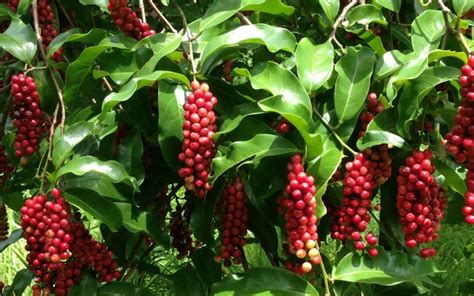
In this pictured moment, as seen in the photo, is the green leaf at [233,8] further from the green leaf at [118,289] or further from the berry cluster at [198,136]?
the green leaf at [118,289]

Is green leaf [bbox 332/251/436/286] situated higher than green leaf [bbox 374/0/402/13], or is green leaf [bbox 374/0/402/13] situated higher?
green leaf [bbox 374/0/402/13]

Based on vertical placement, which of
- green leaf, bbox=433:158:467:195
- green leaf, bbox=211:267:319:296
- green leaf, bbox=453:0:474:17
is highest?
green leaf, bbox=453:0:474:17

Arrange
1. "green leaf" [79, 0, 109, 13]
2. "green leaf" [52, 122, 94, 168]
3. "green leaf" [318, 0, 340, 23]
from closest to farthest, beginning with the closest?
"green leaf" [52, 122, 94, 168] → "green leaf" [318, 0, 340, 23] → "green leaf" [79, 0, 109, 13]

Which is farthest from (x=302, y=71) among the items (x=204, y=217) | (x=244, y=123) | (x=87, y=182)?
(x=87, y=182)

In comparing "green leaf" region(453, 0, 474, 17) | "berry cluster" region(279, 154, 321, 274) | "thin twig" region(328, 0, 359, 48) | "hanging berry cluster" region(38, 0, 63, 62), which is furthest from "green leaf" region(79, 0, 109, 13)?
"green leaf" region(453, 0, 474, 17)

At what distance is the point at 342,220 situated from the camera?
127 centimetres

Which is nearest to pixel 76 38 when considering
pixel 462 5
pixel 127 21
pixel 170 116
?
pixel 127 21

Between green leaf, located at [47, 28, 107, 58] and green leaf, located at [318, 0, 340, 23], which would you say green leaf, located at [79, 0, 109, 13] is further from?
green leaf, located at [318, 0, 340, 23]

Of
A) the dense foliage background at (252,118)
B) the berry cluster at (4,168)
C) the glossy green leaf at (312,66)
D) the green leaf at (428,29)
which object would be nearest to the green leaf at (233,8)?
the dense foliage background at (252,118)

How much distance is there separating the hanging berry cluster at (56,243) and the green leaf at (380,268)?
461 mm

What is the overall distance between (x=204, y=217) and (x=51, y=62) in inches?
17.5

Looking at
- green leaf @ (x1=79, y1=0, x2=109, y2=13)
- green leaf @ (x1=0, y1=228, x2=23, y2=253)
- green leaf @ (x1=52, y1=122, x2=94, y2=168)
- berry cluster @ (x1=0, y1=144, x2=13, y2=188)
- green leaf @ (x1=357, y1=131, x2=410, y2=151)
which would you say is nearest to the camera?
green leaf @ (x1=357, y1=131, x2=410, y2=151)

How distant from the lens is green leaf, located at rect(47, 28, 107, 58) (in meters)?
1.37

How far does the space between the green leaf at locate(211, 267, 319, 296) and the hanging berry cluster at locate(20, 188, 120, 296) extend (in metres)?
0.25
